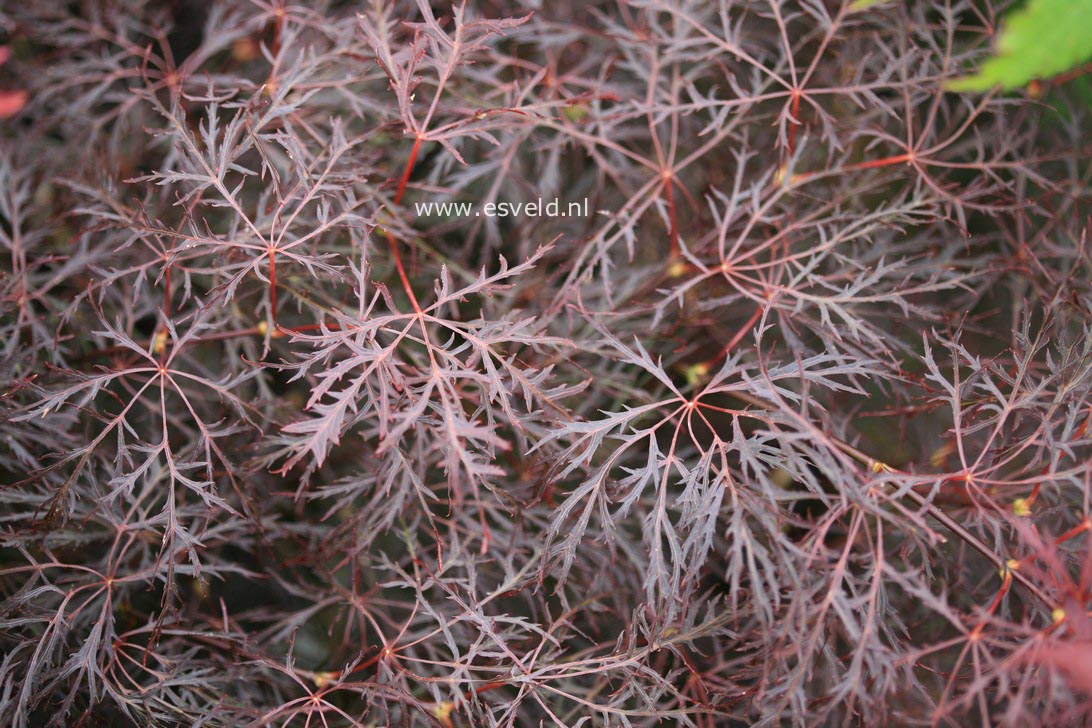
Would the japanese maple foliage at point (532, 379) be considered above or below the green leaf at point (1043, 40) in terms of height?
below

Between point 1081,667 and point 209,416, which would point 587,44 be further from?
point 1081,667

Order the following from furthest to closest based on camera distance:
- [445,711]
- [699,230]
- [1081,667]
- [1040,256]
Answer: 1. [699,230]
2. [1040,256]
3. [445,711]
4. [1081,667]

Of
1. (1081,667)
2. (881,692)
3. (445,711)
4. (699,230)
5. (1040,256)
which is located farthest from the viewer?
(699,230)

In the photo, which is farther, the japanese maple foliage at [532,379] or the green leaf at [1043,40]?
the japanese maple foliage at [532,379]

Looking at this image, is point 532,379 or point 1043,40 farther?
point 532,379

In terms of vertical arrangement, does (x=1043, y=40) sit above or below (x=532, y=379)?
above

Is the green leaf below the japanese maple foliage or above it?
above

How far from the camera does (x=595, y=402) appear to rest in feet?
3.39

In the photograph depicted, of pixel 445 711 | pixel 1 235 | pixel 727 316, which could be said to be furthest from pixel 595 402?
pixel 1 235

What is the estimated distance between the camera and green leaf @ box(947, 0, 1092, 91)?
58 centimetres

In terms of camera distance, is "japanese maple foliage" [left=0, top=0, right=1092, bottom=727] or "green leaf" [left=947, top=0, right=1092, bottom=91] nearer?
"green leaf" [left=947, top=0, right=1092, bottom=91]

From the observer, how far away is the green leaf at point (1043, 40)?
0.58 meters

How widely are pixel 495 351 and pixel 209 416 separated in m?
0.44

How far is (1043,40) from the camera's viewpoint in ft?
1.90
